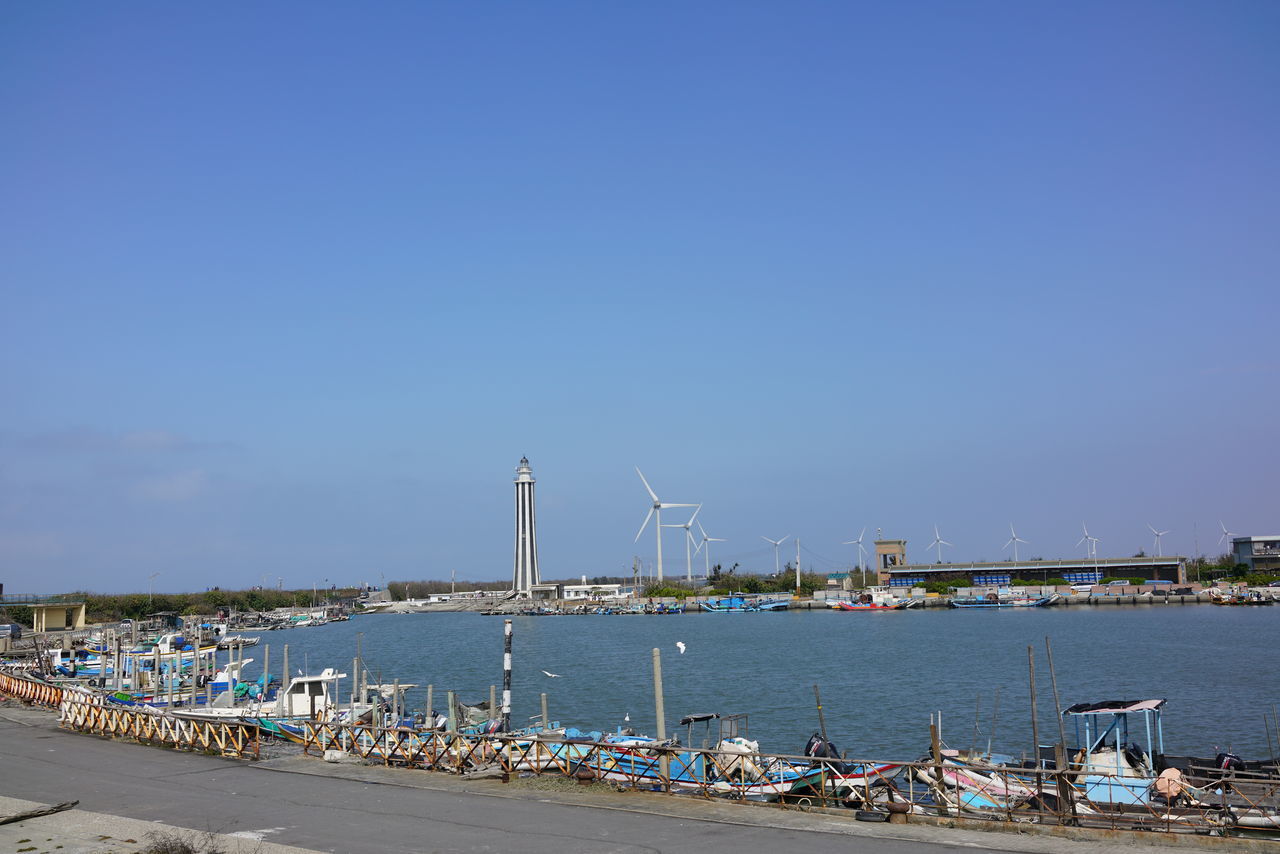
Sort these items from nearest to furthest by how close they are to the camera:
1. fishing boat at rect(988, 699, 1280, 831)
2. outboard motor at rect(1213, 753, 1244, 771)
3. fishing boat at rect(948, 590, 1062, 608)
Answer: fishing boat at rect(988, 699, 1280, 831) < outboard motor at rect(1213, 753, 1244, 771) < fishing boat at rect(948, 590, 1062, 608)

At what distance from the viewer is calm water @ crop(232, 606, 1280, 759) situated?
52625 millimetres

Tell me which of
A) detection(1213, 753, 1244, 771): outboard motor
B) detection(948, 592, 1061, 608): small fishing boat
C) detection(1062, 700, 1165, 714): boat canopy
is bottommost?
detection(948, 592, 1061, 608): small fishing boat

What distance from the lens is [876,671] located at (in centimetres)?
8144

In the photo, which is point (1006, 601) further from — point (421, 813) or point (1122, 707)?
point (421, 813)

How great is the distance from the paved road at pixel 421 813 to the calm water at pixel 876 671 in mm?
22042

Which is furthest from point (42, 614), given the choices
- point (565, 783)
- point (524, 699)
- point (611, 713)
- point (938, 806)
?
point (938, 806)

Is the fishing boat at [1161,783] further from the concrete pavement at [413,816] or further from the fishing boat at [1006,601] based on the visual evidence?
the fishing boat at [1006,601]

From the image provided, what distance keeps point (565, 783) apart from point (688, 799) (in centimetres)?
375

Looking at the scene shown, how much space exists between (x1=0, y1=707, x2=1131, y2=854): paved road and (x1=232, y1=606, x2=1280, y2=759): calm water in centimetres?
2204

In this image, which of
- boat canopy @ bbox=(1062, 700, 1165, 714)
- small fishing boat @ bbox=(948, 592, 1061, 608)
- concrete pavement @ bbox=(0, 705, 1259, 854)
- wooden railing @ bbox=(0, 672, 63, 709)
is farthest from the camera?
small fishing boat @ bbox=(948, 592, 1061, 608)

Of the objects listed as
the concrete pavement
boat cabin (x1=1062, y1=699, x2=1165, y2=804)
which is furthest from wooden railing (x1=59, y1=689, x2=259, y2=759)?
boat cabin (x1=1062, y1=699, x2=1165, y2=804)

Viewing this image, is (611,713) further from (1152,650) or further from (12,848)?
(1152,650)

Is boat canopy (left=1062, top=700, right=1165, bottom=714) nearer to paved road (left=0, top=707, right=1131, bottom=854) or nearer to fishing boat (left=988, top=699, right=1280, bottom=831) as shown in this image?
fishing boat (left=988, top=699, right=1280, bottom=831)

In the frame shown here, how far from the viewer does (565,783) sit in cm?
2747
